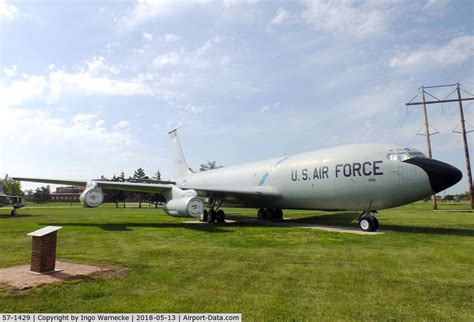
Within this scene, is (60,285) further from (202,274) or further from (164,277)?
(202,274)

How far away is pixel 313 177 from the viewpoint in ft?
59.0

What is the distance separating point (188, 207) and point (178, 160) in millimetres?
17452

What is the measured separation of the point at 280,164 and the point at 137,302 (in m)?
16.4

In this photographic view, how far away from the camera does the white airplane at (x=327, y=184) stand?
46.1ft

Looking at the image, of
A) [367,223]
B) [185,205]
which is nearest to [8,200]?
[185,205]

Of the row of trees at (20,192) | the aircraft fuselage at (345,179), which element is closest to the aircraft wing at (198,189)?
the aircraft fuselage at (345,179)

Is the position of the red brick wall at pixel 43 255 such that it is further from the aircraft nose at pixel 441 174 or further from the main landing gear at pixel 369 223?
the aircraft nose at pixel 441 174

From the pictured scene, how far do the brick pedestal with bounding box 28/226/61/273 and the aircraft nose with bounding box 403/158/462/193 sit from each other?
13.7 m

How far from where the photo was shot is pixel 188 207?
17094 mm

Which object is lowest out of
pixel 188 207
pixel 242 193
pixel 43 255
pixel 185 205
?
pixel 43 255

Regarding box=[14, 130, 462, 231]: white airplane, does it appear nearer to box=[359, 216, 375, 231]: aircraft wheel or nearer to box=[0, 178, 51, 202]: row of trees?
box=[359, 216, 375, 231]: aircraft wheel

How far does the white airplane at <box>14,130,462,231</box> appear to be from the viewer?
14.0 metres

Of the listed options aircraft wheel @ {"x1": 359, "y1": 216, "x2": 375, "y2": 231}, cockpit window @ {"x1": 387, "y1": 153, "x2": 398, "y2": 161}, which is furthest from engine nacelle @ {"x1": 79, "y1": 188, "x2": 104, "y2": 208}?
cockpit window @ {"x1": 387, "y1": 153, "x2": 398, "y2": 161}

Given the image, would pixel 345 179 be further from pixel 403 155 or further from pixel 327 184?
pixel 403 155
